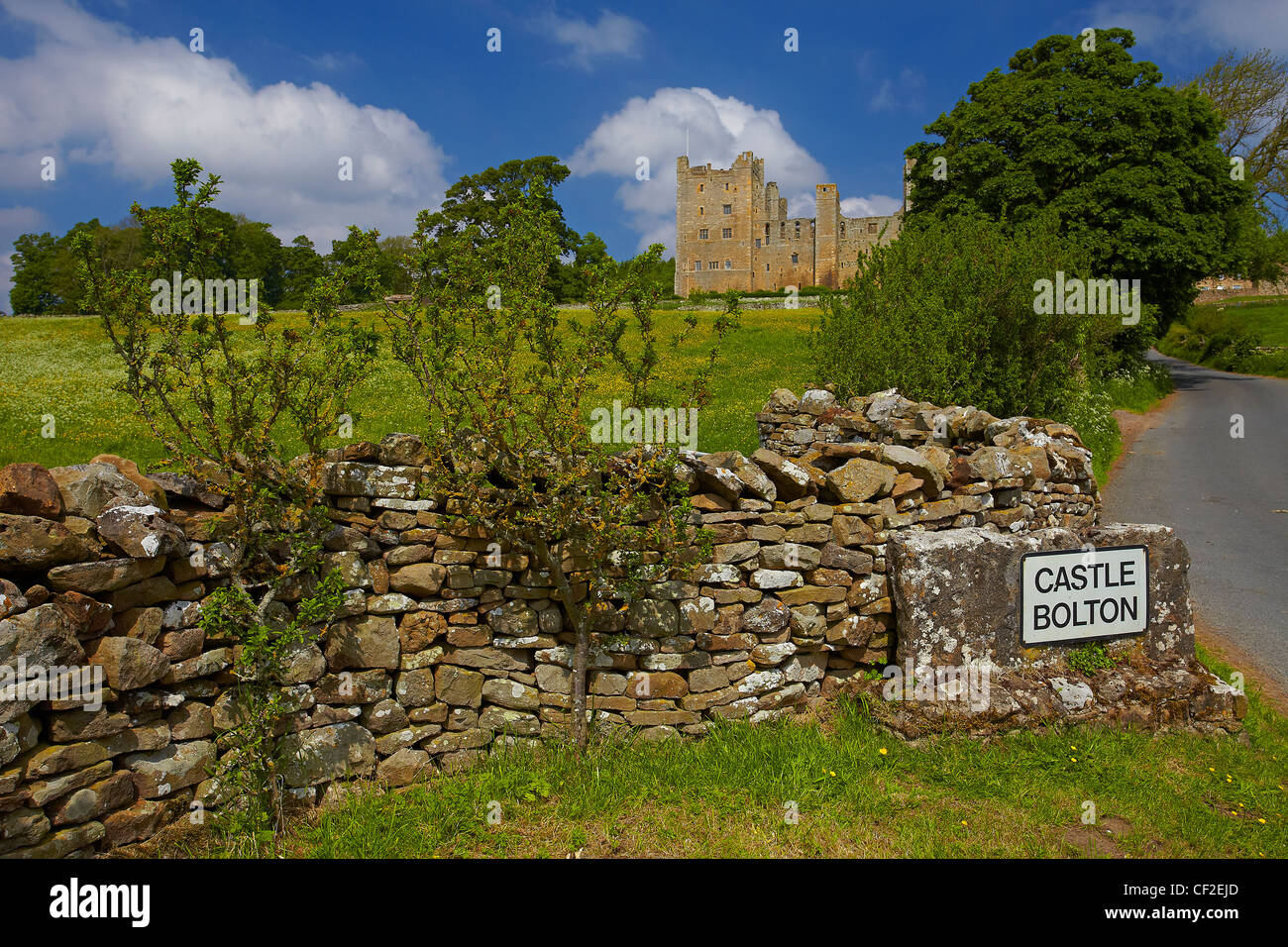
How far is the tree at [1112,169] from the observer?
74.9 ft

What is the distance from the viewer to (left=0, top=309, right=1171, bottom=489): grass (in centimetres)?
925

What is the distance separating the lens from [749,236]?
7856 cm

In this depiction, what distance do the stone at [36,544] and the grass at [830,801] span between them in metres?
1.70

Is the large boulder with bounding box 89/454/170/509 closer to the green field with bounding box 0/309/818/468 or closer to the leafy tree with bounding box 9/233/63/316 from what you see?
the green field with bounding box 0/309/818/468

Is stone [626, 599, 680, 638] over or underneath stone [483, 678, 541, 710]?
over

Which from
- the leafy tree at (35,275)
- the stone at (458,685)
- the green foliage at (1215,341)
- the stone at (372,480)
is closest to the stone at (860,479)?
the stone at (458,685)

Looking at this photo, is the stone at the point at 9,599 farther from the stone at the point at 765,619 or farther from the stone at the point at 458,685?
the stone at the point at 765,619

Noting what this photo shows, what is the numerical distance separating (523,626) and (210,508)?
2.17 m

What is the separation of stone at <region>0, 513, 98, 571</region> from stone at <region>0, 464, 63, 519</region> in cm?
6

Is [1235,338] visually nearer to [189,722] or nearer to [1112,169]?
[1112,169]

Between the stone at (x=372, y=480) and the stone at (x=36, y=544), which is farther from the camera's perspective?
the stone at (x=372, y=480)

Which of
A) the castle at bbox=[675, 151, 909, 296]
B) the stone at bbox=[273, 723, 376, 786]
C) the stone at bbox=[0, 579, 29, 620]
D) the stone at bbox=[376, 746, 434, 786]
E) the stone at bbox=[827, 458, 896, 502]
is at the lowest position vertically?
the stone at bbox=[376, 746, 434, 786]

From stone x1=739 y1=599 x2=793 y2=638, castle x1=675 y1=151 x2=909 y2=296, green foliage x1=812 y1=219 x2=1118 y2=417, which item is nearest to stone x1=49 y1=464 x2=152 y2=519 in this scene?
stone x1=739 y1=599 x2=793 y2=638

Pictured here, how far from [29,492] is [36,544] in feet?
0.98
